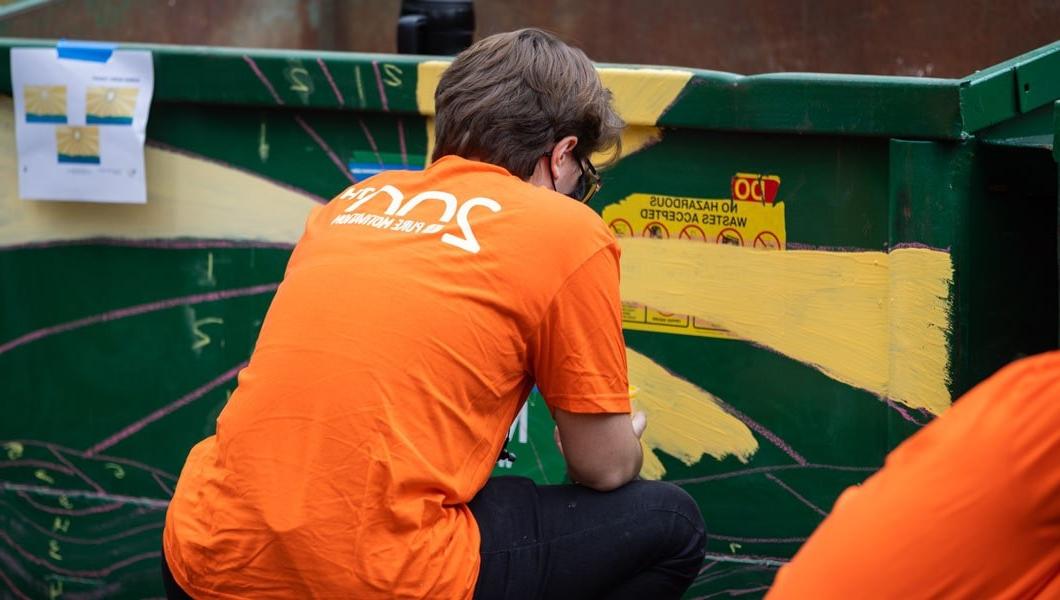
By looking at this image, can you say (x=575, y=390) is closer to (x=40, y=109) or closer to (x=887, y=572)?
(x=887, y=572)

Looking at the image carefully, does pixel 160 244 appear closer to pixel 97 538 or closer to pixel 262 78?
pixel 262 78

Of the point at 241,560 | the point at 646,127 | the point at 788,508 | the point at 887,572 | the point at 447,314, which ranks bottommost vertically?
the point at 788,508

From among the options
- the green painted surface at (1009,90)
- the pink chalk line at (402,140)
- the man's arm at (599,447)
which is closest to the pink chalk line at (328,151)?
the pink chalk line at (402,140)

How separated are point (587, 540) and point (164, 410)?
4.37ft

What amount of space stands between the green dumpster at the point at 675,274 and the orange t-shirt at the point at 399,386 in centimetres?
72

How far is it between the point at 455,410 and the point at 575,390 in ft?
0.60

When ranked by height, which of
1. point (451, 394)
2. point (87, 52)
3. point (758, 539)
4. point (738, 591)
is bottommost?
point (738, 591)

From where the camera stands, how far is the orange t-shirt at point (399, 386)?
6.53 feet

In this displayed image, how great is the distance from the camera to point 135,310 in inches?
127

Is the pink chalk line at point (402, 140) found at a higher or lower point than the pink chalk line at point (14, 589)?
higher

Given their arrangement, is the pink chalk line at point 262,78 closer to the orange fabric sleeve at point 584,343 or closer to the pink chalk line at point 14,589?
the orange fabric sleeve at point 584,343

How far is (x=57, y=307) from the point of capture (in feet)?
10.7

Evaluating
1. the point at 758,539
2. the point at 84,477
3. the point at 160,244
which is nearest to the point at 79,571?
the point at 84,477

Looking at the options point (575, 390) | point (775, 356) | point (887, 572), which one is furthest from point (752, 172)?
point (887, 572)
